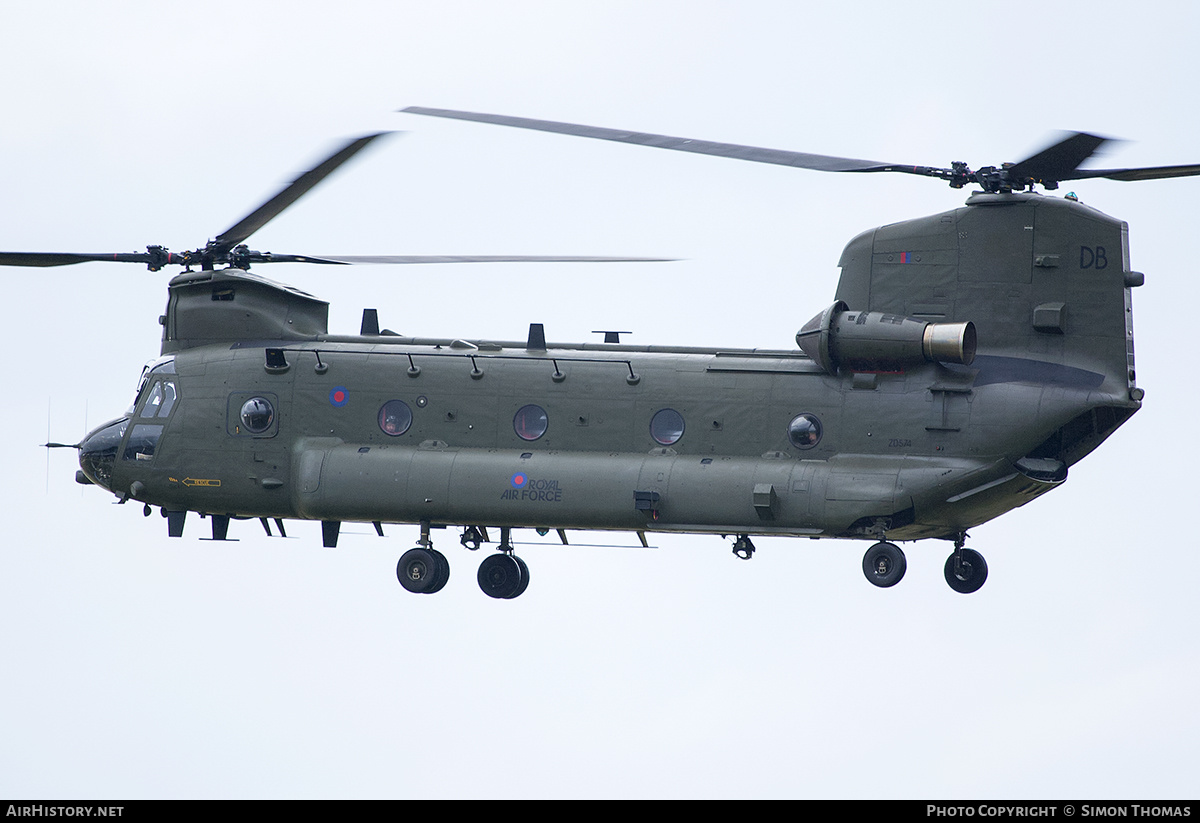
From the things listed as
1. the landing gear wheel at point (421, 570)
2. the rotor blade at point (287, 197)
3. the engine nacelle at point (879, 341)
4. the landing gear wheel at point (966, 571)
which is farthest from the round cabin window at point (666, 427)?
the rotor blade at point (287, 197)

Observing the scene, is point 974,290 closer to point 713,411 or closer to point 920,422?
point 920,422

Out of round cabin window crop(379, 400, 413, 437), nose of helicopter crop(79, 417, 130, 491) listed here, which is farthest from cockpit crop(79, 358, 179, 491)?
round cabin window crop(379, 400, 413, 437)

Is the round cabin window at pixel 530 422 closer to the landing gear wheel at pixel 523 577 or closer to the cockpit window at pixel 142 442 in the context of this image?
the landing gear wheel at pixel 523 577

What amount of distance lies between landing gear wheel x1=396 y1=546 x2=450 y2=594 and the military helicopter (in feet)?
0.12

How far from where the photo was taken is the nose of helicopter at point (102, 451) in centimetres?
3105

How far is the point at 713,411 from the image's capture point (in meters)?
28.1

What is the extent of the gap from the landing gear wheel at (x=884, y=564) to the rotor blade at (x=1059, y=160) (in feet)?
18.4

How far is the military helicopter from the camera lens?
2673cm

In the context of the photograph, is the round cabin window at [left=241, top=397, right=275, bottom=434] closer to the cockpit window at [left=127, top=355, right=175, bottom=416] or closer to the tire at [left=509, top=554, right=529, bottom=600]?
the cockpit window at [left=127, top=355, right=175, bottom=416]

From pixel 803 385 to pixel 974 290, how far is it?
2.81m

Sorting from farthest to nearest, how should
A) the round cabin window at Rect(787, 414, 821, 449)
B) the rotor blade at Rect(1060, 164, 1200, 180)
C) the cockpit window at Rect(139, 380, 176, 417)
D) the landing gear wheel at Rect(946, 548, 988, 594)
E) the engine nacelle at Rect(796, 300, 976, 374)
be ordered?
the cockpit window at Rect(139, 380, 176, 417)
the landing gear wheel at Rect(946, 548, 988, 594)
the round cabin window at Rect(787, 414, 821, 449)
the engine nacelle at Rect(796, 300, 976, 374)
the rotor blade at Rect(1060, 164, 1200, 180)

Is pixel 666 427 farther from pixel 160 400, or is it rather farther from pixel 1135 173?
pixel 160 400

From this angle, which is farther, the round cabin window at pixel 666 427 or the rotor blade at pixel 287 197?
the rotor blade at pixel 287 197
